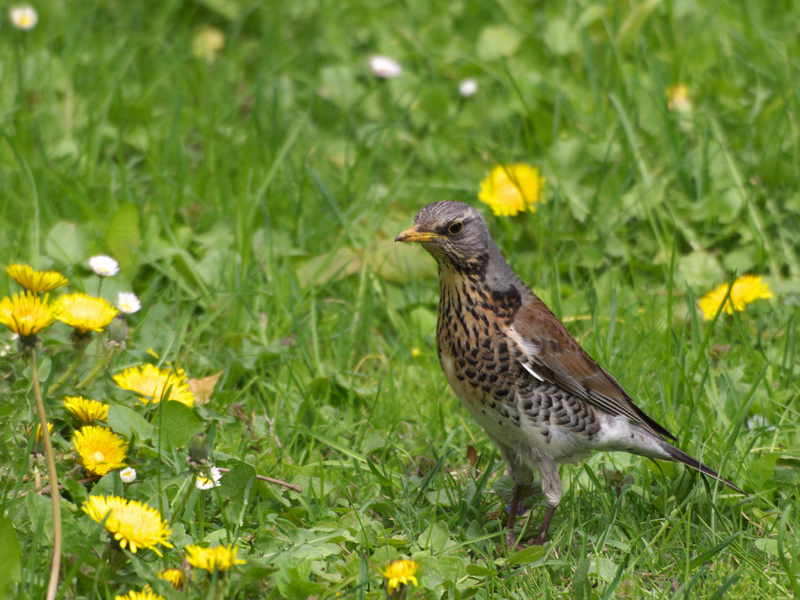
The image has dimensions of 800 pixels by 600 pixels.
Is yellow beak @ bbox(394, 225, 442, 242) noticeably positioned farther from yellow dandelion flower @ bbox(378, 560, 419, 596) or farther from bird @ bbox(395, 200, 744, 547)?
yellow dandelion flower @ bbox(378, 560, 419, 596)

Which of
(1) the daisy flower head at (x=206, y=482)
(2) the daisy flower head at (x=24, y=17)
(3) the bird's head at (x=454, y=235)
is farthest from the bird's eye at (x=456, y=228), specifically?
(2) the daisy flower head at (x=24, y=17)

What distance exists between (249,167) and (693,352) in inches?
115

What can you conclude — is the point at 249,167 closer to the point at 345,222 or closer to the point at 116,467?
the point at 345,222

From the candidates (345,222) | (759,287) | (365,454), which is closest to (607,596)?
(365,454)

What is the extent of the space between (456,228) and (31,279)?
1.70 m

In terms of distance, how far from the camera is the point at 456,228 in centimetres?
402

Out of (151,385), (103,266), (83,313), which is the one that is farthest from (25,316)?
(103,266)

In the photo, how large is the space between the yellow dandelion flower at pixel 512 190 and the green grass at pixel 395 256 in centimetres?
15

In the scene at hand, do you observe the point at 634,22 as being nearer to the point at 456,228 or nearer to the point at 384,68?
the point at 384,68

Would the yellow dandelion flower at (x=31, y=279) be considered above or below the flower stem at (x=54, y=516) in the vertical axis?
above

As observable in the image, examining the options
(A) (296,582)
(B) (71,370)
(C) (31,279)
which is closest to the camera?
(A) (296,582)

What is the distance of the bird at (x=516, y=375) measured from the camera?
13.0 feet

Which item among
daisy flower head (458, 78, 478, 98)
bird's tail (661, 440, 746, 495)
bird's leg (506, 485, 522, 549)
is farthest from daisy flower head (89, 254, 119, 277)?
daisy flower head (458, 78, 478, 98)

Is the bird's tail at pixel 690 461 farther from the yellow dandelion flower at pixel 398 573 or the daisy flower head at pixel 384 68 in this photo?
the daisy flower head at pixel 384 68
